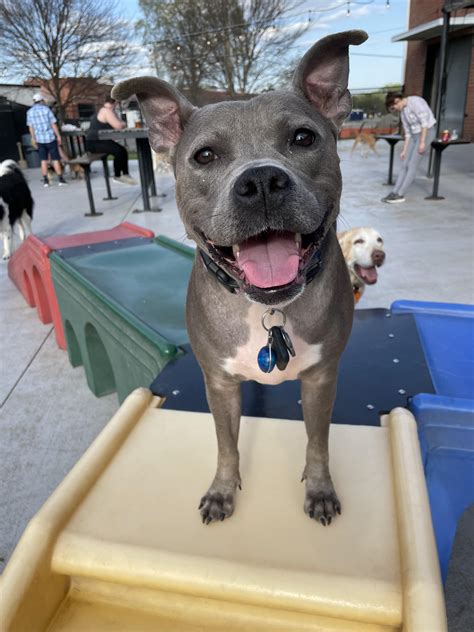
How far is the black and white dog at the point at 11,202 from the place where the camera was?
6.05 meters

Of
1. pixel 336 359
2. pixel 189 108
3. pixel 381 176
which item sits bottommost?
pixel 381 176

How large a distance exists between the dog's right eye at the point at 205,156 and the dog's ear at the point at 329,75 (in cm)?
36

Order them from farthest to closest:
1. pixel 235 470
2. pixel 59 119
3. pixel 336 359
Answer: pixel 59 119 → pixel 235 470 → pixel 336 359

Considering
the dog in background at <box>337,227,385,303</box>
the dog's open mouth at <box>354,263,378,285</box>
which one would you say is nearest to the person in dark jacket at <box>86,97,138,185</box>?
the dog in background at <box>337,227,385,303</box>

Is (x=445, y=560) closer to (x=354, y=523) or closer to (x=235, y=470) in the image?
(x=354, y=523)

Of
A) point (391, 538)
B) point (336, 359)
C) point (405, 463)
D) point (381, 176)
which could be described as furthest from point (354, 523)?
point (381, 176)

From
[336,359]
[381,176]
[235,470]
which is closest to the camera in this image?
[336,359]

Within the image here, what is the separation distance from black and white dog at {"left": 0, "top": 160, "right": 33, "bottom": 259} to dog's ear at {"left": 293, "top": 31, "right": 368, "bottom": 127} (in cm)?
544

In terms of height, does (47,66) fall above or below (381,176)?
above

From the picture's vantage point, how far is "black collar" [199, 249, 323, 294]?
4.49 feet

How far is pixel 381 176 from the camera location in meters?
11.0

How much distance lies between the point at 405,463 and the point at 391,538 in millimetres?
265

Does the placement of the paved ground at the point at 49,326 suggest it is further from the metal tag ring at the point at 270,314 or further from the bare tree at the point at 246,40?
the bare tree at the point at 246,40

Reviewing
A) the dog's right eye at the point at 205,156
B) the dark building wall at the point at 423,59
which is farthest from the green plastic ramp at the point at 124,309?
the dark building wall at the point at 423,59
